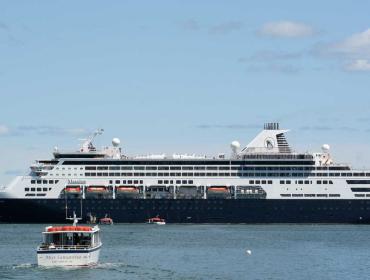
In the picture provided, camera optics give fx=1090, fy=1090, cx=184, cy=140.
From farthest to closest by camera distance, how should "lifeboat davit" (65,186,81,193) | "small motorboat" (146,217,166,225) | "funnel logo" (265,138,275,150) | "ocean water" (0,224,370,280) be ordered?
1. "funnel logo" (265,138,275,150)
2. "lifeboat davit" (65,186,81,193)
3. "small motorboat" (146,217,166,225)
4. "ocean water" (0,224,370,280)

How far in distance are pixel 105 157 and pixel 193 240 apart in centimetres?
3593

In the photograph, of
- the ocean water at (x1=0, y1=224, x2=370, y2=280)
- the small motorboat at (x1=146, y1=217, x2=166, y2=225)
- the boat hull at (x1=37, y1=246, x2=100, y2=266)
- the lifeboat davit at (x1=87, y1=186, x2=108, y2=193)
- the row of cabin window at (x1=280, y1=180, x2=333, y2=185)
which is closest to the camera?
the boat hull at (x1=37, y1=246, x2=100, y2=266)

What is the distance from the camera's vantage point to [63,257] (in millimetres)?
62969

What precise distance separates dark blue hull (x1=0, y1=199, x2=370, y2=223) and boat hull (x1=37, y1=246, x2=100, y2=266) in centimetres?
6125

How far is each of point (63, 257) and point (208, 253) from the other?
62.1 feet

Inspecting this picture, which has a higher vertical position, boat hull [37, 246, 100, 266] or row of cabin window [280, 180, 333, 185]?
row of cabin window [280, 180, 333, 185]

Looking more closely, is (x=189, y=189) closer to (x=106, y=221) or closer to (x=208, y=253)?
(x=106, y=221)

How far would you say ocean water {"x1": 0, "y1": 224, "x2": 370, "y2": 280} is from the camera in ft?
210

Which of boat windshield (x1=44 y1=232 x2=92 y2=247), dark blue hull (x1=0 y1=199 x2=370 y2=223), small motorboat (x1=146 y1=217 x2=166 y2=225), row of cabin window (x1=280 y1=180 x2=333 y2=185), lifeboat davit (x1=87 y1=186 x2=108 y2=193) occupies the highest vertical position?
row of cabin window (x1=280 y1=180 x2=333 y2=185)

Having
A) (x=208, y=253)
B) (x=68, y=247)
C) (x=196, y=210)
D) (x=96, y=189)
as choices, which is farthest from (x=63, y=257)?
(x=96, y=189)

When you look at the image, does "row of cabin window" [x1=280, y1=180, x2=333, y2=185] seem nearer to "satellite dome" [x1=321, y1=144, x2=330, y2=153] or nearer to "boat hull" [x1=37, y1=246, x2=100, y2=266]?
"satellite dome" [x1=321, y1=144, x2=330, y2=153]

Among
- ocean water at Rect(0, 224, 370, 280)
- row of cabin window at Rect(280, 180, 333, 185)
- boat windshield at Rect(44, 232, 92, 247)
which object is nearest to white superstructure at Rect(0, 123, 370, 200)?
row of cabin window at Rect(280, 180, 333, 185)

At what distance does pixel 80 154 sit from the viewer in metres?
128

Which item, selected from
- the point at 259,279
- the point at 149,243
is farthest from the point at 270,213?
the point at 259,279
